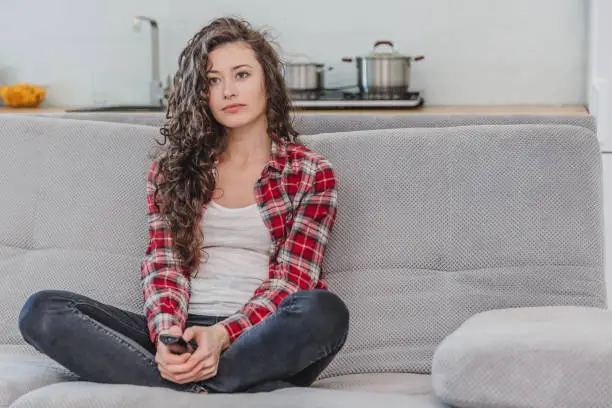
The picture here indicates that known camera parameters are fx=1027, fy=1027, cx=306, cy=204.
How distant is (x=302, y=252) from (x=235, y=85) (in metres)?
0.40

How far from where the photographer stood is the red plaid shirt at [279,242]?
2.04m

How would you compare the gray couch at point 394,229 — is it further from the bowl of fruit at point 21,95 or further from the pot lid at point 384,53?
the bowl of fruit at point 21,95

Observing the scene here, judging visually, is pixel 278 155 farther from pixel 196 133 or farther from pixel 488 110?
pixel 488 110

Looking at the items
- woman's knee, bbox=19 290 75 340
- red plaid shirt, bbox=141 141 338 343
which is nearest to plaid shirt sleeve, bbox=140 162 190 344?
red plaid shirt, bbox=141 141 338 343

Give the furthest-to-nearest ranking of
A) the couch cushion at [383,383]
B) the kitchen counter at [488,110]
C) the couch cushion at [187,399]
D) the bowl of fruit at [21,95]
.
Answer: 1. the bowl of fruit at [21,95]
2. the kitchen counter at [488,110]
3. the couch cushion at [383,383]
4. the couch cushion at [187,399]

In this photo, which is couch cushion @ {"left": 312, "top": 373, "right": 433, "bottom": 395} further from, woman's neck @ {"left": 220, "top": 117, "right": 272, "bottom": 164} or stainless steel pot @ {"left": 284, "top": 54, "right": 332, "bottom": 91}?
stainless steel pot @ {"left": 284, "top": 54, "right": 332, "bottom": 91}

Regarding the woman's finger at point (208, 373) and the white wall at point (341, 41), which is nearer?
the woman's finger at point (208, 373)

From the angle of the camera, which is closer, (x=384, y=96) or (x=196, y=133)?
(x=196, y=133)

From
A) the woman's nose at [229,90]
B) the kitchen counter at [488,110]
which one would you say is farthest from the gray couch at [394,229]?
the kitchen counter at [488,110]

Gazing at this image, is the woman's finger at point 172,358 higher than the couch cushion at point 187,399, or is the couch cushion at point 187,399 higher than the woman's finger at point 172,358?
the woman's finger at point 172,358

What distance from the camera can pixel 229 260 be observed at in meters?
2.14

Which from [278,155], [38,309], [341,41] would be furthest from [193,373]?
[341,41]

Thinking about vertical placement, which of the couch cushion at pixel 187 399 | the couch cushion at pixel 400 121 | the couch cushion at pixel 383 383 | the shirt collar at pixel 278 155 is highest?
the couch cushion at pixel 400 121

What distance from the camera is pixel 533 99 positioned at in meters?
3.98
